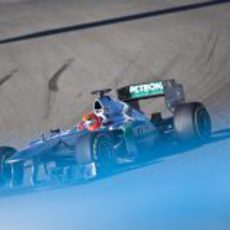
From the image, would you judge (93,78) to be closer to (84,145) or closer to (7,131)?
(7,131)

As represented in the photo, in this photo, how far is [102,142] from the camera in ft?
45.6

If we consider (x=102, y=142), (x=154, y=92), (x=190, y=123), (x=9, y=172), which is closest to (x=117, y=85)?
(x=154, y=92)

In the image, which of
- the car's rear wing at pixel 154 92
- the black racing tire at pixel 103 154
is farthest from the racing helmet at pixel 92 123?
the car's rear wing at pixel 154 92

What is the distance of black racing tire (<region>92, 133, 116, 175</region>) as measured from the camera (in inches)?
538

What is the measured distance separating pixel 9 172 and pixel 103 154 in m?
1.84

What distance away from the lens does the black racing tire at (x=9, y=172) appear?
1451 cm

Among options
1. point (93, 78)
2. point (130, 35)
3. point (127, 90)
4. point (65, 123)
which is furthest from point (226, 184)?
point (130, 35)

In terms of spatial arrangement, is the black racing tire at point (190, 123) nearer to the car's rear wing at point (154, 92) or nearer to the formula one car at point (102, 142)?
the formula one car at point (102, 142)

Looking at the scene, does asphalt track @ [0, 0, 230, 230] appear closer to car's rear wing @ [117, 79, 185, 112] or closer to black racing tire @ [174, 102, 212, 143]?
black racing tire @ [174, 102, 212, 143]

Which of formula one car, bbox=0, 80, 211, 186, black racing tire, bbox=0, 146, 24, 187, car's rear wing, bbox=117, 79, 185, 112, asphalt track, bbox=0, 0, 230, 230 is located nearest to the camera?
asphalt track, bbox=0, 0, 230, 230

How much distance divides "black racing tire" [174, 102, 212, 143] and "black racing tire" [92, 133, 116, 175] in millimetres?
1746

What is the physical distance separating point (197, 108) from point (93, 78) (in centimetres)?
758

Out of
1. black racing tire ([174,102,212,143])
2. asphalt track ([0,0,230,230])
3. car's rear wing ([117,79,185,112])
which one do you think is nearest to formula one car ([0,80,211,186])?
black racing tire ([174,102,212,143])

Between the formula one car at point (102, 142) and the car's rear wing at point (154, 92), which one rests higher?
the car's rear wing at point (154, 92)
